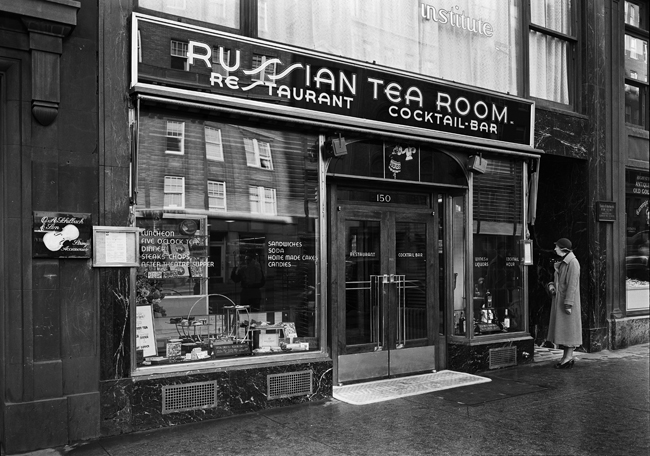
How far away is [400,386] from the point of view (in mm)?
7742

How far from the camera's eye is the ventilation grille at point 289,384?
6.77 m

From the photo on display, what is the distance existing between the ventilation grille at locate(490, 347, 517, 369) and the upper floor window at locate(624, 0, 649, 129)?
552 cm

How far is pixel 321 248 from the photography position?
24.0 ft

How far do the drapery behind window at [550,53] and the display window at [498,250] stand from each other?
1694 millimetres

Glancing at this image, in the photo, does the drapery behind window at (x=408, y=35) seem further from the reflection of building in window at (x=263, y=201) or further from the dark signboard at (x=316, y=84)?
the reflection of building in window at (x=263, y=201)

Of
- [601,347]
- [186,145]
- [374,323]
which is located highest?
[186,145]

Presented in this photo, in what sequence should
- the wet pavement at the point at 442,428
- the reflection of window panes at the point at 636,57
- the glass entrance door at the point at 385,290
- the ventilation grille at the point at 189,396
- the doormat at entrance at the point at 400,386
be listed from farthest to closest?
the reflection of window panes at the point at 636,57
the glass entrance door at the point at 385,290
the doormat at entrance at the point at 400,386
the ventilation grille at the point at 189,396
the wet pavement at the point at 442,428

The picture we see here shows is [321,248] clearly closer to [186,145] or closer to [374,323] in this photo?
[374,323]

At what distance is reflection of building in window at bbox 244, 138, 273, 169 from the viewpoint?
689cm

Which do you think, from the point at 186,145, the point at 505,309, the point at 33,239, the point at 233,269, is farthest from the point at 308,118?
the point at 505,309

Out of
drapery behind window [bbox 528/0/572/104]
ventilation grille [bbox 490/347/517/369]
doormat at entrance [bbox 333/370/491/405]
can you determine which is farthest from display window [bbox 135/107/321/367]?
drapery behind window [bbox 528/0/572/104]

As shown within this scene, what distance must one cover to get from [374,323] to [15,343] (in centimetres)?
431

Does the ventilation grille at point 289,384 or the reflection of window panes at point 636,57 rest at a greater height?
the reflection of window panes at point 636,57

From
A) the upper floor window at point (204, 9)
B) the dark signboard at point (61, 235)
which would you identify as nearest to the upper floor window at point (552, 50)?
the upper floor window at point (204, 9)
